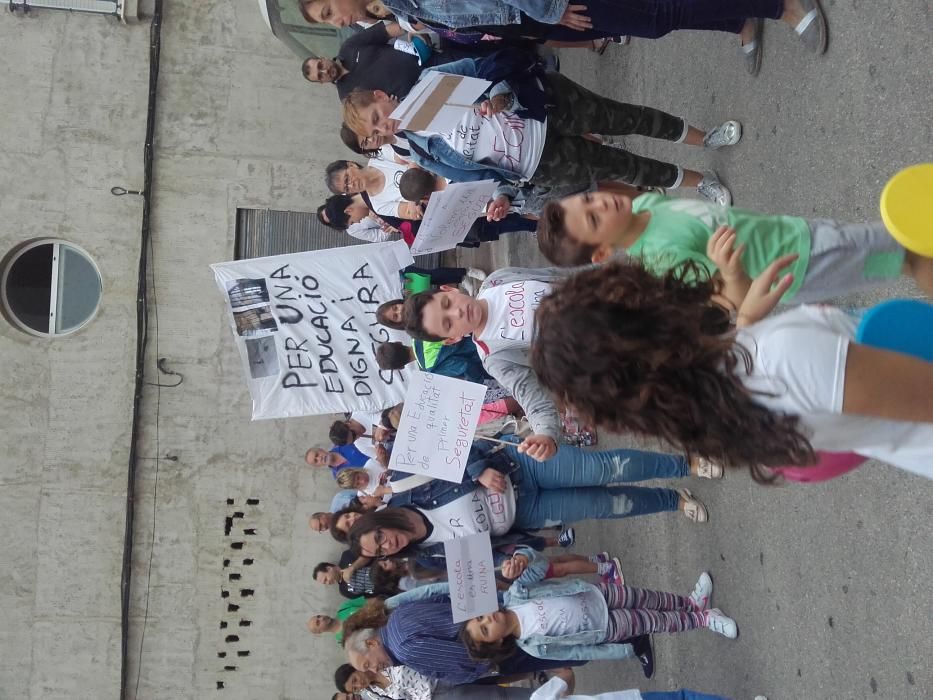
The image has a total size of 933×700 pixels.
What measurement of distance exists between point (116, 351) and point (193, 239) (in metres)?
1.30

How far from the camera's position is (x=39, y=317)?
675cm

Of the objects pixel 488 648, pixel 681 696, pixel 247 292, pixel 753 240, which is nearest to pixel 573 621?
pixel 488 648

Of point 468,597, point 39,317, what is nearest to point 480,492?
point 468,597

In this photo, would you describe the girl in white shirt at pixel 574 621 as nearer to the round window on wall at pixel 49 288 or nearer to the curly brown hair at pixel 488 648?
the curly brown hair at pixel 488 648

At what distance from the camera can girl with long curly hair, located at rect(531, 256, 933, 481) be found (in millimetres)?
1685

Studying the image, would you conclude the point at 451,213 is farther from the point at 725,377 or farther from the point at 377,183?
the point at 725,377

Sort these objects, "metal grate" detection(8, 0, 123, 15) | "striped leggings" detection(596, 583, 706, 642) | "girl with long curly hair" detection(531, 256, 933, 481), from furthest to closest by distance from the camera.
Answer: "metal grate" detection(8, 0, 123, 15) → "striped leggings" detection(596, 583, 706, 642) → "girl with long curly hair" detection(531, 256, 933, 481)

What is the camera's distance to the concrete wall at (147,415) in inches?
251

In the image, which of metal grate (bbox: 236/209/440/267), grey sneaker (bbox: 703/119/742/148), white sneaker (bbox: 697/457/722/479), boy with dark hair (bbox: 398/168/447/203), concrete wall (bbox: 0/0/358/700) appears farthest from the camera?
metal grate (bbox: 236/209/440/267)

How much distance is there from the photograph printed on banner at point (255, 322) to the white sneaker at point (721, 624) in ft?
11.8

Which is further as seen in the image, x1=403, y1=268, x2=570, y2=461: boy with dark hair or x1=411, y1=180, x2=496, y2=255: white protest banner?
x1=411, y1=180, x2=496, y2=255: white protest banner

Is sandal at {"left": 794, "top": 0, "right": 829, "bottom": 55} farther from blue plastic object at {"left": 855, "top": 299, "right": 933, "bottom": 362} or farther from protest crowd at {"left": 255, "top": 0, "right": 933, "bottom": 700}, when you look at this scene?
blue plastic object at {"left": 855, "top": 299, "right": 933, "bottom": 362}

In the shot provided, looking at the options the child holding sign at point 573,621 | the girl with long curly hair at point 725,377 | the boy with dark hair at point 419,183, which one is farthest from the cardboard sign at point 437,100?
the child holding sign at point 573,621

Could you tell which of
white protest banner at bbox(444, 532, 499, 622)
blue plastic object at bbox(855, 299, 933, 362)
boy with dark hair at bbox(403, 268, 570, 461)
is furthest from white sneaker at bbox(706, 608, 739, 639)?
blue plastic object at bbox(855, 299, 933, 362)
